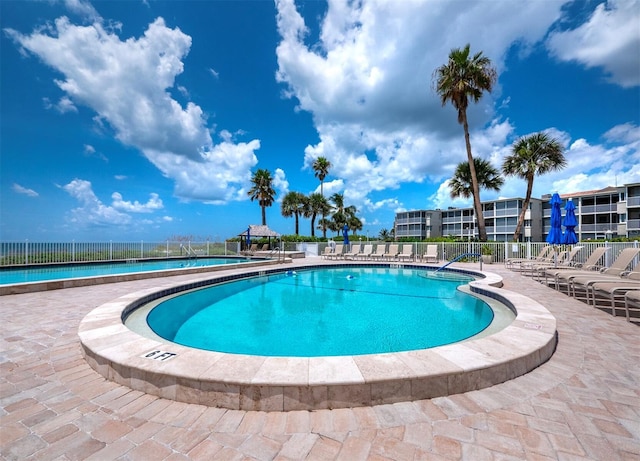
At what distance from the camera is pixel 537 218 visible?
4062 centimetres

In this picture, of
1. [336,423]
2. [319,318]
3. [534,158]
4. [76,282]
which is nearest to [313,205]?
[534,158]

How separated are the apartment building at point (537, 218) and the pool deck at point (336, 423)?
3668cm

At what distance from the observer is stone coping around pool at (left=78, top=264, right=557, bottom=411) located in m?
2.30

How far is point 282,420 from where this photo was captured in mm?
2172

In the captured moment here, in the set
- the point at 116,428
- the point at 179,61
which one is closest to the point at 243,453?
the point at 116,428

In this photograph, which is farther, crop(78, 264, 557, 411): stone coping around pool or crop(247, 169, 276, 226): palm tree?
crop(247, 169, 276, 226): palm tree

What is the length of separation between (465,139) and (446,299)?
14.1 metres

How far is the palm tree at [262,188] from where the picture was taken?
31.8 m

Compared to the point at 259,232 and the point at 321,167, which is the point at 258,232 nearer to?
the point at 259,232

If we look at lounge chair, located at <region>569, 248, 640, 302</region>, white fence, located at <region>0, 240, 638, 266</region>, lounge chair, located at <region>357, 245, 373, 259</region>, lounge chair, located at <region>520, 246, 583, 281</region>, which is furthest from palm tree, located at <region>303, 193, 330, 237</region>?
lounge chair, located at <region>569, 248, 640, 302</region>

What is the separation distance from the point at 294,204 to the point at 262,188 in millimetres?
6730

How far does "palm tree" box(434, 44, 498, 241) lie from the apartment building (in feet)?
71.0

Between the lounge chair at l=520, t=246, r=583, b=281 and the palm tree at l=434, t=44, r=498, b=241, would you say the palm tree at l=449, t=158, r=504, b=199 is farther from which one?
the lounge chair at l=520, t=246, r=583, b=281

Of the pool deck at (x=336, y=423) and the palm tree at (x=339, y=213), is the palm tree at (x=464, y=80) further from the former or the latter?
the palm tree at (x=339, y=213)
